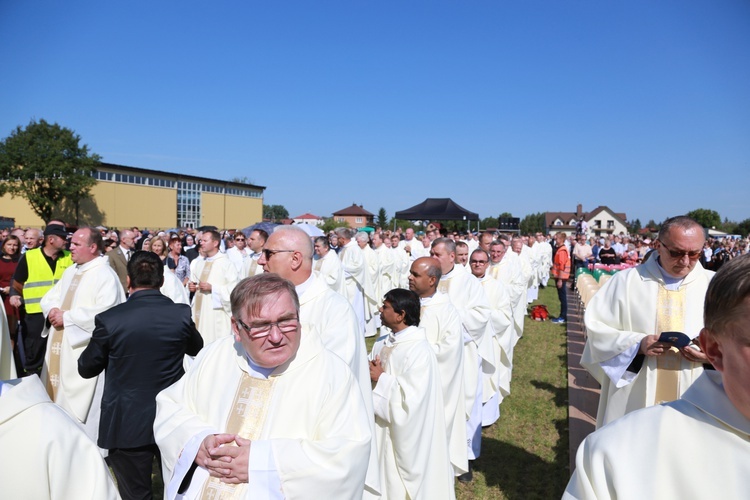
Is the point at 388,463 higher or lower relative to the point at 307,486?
lower

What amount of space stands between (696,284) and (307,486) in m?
3.13

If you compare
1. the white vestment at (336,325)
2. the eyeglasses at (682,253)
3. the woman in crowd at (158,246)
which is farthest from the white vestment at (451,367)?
the woman in crowd at (158,246)

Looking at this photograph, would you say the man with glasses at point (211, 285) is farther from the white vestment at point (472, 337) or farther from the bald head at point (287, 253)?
the bald head at point (287, 253)

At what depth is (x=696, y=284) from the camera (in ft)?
12.1

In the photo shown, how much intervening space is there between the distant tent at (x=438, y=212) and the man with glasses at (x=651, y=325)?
25.8m

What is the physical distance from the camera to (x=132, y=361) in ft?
11.8

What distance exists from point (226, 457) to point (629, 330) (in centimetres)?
308

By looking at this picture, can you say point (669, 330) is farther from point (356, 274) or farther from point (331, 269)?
point (356, 274)

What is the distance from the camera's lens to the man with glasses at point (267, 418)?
2.18 metres

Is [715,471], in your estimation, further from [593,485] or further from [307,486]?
[307,486]

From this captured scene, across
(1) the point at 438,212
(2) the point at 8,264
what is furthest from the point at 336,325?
(1) the point at 438,212

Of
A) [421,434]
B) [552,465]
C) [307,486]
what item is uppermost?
A: [307,486]

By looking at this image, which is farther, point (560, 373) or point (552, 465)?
point (560, 373)

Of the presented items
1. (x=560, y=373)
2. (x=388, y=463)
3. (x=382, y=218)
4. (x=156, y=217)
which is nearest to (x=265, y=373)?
(x=388, y=463)
